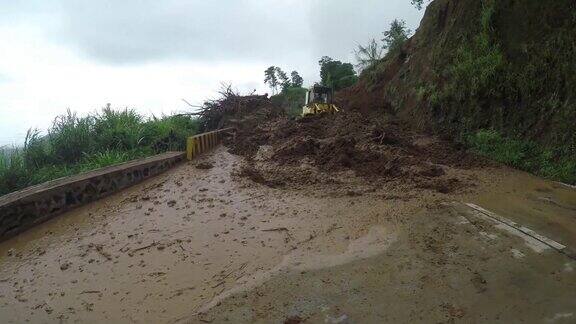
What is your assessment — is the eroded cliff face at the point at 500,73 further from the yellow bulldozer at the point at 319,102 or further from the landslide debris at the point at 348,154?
the yellow bulldozer at the point at 319,102

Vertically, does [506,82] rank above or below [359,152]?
above

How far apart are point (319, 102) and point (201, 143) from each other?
567 cm

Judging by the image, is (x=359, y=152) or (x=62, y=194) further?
(x=359, y=152)

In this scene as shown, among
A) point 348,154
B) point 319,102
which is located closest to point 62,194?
point 348,154

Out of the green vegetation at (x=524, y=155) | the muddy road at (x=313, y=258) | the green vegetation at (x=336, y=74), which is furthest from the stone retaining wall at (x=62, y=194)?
the green vegetation at (x=336, y=74)

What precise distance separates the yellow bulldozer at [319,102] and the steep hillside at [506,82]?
10.7ft

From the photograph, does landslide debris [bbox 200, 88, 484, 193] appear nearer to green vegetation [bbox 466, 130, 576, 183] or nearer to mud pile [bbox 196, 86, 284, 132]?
green vegetation [bbox 466, 130, 576, 183]

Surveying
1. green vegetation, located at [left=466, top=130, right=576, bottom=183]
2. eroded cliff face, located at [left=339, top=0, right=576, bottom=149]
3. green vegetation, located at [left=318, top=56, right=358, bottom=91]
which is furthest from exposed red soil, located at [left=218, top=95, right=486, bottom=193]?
green vegetation, located at [left=318, top=56, right=358, bottom=91]

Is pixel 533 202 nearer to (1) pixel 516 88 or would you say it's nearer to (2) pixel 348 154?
(1) pixel 516 88

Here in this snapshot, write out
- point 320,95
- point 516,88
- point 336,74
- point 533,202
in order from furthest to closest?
1. point 336,74
2. point 320,95
3. point 516,88
4. point 533,202

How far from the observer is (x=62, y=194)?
274 inches

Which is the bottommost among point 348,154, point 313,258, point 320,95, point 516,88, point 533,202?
point 313,258

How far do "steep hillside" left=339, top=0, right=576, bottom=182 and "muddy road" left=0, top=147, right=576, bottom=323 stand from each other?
118 centimetres

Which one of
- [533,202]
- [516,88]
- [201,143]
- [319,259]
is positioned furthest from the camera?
[201,143]
